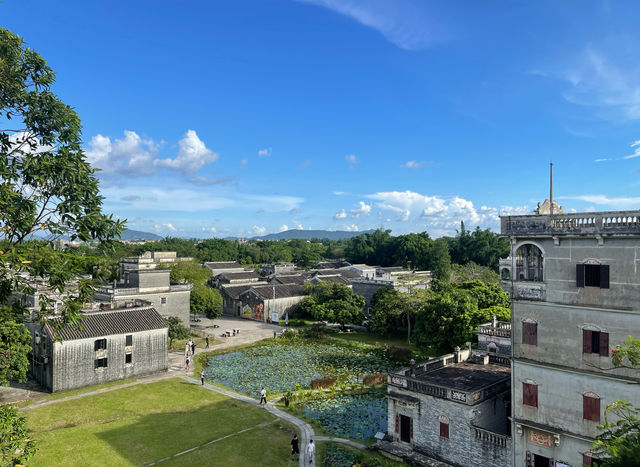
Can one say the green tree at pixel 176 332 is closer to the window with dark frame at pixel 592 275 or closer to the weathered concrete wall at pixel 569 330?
the weathered concrete wall at pixel 569 330

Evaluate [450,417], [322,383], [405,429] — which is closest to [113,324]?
[322,383]

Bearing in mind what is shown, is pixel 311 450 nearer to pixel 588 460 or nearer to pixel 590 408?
pixel 588 460

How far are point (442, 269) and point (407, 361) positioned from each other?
48996mm

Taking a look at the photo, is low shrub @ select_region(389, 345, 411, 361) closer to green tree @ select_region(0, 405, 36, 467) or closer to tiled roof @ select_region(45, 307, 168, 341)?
tiled roof @ select_region(45, 307, 168, 341)

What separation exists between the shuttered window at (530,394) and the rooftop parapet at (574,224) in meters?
7.28

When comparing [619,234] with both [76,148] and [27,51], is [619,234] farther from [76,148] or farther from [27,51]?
[27,51]

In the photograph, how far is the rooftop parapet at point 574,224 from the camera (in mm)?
18391

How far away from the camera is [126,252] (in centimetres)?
12262

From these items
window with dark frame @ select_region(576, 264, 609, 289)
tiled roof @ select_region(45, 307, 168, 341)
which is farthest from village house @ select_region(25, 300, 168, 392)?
window with dark frame @ select_region(576, 264, 609, 289)

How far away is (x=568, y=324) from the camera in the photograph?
19.8 metres

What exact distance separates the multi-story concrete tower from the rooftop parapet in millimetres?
38

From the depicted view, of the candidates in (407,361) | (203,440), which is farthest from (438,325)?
(203,440)

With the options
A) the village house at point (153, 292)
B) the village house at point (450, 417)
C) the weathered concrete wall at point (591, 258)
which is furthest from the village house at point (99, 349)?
the weathered concrete wall at point (591, 258)

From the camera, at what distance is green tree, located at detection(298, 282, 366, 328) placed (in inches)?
2194
